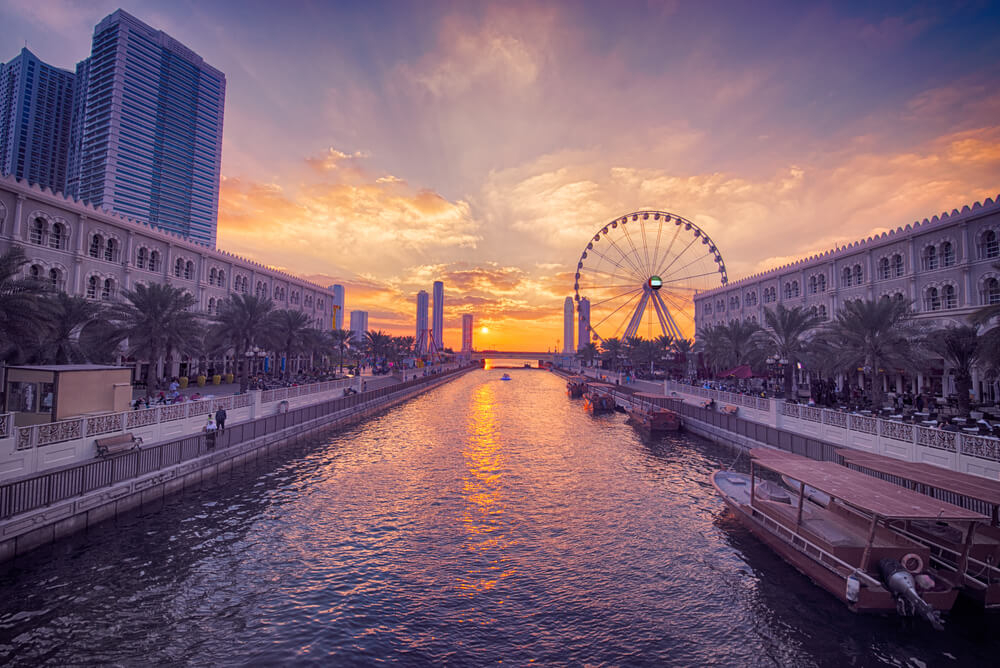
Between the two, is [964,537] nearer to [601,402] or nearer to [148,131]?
[601,402]

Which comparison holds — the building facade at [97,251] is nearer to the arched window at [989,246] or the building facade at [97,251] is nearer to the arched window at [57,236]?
Result: the arched window at [57,236]

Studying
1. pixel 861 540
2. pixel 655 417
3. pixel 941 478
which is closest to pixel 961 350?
pixel 655 417

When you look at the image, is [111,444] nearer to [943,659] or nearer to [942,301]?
[943,659]

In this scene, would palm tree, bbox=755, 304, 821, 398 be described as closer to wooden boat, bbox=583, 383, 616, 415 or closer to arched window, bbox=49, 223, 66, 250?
wooden boat, bbox=583, 383, 616, 415

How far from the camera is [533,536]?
636 inches

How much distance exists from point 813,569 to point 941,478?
4.76 m

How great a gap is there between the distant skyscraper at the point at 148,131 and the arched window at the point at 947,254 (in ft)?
437

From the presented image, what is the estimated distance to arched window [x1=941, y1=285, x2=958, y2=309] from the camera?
35188mm

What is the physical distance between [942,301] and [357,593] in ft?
158

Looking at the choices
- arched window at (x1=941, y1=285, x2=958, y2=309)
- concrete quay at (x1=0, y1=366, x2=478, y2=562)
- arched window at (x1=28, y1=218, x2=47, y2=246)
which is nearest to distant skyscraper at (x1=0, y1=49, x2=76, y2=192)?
arched window at (x1=28, y1=218, x2=47, y2=246)

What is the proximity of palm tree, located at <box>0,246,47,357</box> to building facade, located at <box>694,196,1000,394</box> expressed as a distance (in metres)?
46.5

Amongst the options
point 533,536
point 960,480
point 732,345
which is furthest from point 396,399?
point 960,480

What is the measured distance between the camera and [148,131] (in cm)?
12212

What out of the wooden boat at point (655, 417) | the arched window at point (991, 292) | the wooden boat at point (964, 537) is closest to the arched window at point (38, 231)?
the wooden boat at point (655, 417)
